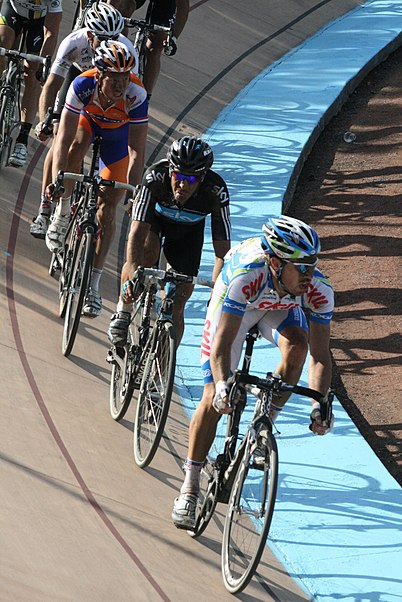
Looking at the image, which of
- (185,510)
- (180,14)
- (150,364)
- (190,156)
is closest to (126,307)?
(150,364)

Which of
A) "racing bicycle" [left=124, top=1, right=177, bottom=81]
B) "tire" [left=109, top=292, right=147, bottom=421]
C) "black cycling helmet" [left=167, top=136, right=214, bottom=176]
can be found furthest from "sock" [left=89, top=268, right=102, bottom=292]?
"racing bicycle" [left=124, top=1, right=177, bottom=81]

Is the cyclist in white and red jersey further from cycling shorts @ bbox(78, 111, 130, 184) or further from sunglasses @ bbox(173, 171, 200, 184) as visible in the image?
cycling shorts @ bbox(78, 111, 130, 184)

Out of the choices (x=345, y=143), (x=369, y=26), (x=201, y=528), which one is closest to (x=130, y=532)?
(x=201, y=528)

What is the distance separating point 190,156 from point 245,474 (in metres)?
1.73

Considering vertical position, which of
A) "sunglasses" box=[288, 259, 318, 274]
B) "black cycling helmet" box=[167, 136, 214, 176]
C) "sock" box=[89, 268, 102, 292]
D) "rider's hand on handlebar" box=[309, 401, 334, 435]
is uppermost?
"black cycling helmet" box=[167, 136, 214, 176]

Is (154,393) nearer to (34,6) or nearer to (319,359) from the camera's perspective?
(319,359)

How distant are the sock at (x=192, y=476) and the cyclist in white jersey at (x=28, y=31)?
159 inches

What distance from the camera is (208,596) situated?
514 centimetres

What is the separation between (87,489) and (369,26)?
11104 mm

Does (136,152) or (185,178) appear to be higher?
(185,178)

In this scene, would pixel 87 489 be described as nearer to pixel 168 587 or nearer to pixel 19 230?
pixel 168 587

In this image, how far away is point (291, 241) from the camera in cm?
500

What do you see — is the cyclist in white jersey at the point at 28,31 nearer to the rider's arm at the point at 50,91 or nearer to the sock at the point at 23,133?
the sock at the point at 23,133

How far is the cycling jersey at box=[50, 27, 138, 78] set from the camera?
26.0ft
